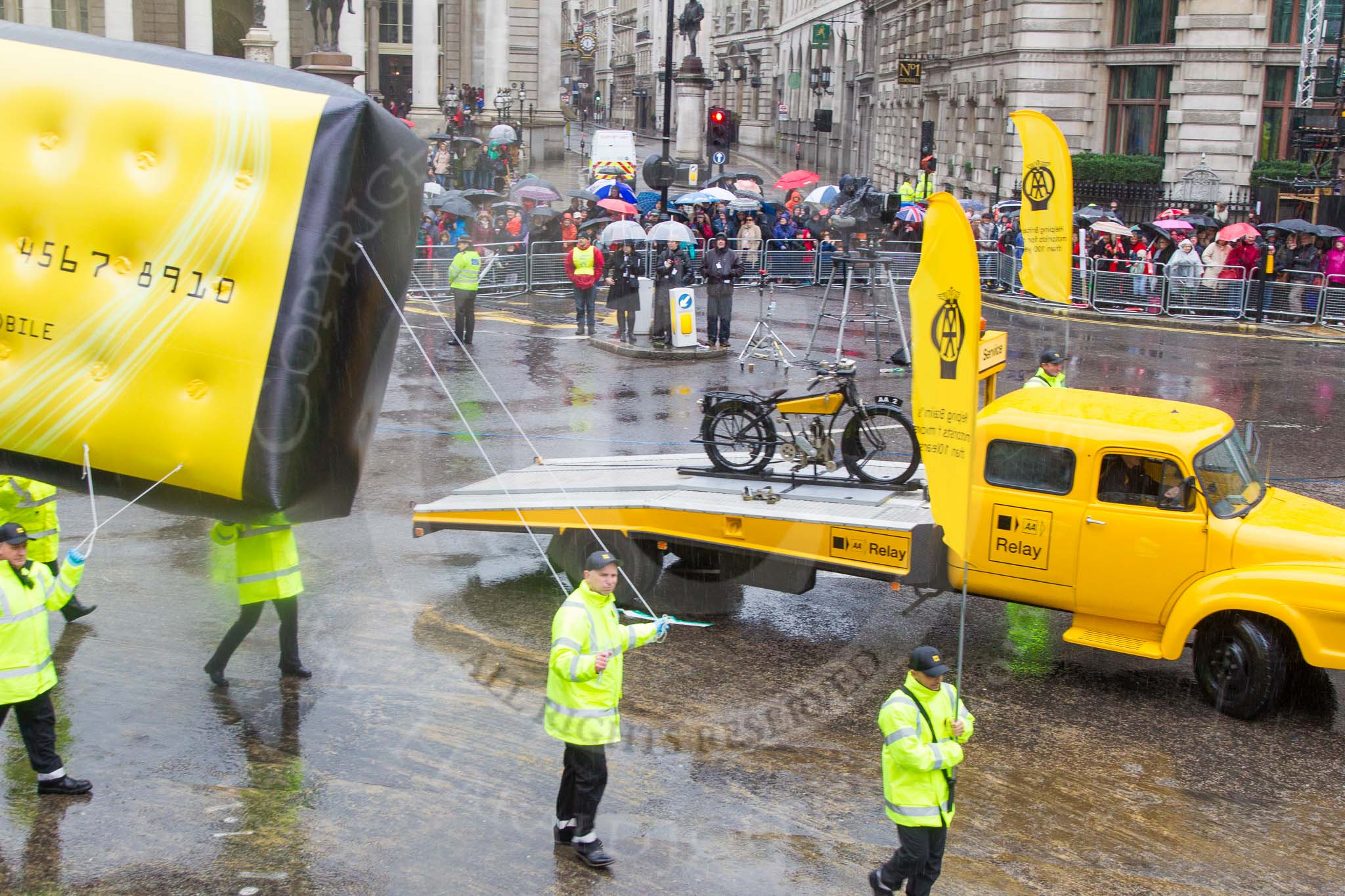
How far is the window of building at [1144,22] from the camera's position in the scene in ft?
134

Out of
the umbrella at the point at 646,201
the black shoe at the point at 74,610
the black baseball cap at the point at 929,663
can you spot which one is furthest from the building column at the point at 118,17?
the black baseball cap at the point at 929,663

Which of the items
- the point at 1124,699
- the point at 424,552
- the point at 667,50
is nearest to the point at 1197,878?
the point at 1124,699

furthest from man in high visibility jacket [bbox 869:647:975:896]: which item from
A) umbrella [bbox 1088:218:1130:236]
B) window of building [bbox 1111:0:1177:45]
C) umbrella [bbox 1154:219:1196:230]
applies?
window of building [bbox 1111:0:1177:45]

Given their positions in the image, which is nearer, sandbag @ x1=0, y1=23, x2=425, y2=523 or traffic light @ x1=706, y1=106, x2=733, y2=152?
sandbag @ x1=0, y1=23, x2=425, y2=523

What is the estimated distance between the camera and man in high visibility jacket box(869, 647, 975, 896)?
6.37 m

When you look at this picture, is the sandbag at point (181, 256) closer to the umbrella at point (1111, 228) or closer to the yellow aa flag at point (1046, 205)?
the yellow aa flag at point (1046, 205)

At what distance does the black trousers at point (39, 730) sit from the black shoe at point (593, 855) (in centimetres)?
296

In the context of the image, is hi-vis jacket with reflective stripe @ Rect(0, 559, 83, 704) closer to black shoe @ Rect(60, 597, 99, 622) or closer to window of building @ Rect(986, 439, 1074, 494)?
black shoe @ Rect(60, 597, 99, 622)

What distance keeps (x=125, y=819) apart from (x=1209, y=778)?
6.29 m

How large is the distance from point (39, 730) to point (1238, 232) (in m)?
25.5

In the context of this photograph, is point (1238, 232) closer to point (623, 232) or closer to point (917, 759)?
point (623, 232)

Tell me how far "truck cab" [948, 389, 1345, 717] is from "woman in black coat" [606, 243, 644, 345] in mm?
13509

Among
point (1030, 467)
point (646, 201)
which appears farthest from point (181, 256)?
point (646, 201)

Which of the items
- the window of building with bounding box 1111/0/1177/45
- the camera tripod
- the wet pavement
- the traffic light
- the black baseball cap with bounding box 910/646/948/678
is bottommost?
the wet pavement
